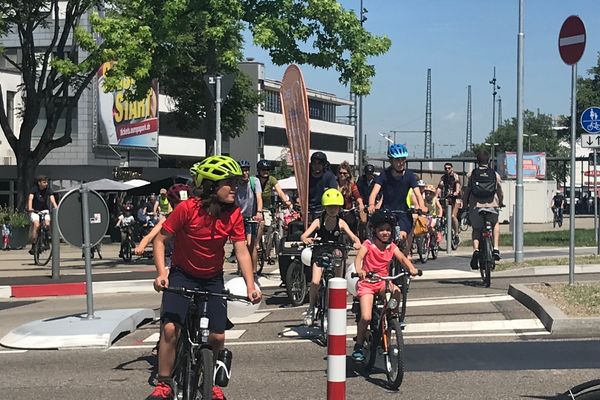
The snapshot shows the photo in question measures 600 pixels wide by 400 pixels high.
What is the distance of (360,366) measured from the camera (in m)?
7.99

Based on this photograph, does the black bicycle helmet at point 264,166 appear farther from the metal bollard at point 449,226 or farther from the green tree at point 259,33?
the metal bollard at point 449,226

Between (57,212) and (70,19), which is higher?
(70,19)

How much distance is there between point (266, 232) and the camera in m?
17.4

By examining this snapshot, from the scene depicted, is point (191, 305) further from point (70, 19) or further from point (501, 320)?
point (70, 19)

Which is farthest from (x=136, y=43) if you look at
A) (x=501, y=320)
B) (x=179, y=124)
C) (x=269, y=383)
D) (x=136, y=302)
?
(x=179, y=124)

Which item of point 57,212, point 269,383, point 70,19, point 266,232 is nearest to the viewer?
point 269,383

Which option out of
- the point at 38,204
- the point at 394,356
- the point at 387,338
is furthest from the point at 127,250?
the point at 394,356

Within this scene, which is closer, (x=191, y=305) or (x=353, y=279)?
(x=191, y=305)

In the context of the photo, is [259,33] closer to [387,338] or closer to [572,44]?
[572,44]

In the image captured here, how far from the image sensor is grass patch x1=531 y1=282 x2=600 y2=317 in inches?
398

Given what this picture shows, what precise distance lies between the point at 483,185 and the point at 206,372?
29.2ft

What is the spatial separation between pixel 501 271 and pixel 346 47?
704 cm

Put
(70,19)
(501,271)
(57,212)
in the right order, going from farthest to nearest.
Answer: (70,19)
(501,271)
(57,212)

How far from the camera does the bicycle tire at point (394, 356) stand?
720 cm
